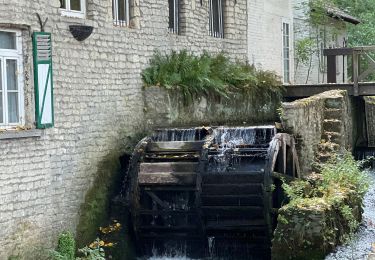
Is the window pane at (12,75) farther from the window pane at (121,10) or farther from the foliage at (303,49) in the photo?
the foliage at (303,49)

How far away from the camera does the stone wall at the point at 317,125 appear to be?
12422 mm

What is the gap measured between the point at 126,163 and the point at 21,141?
2592 millimetres

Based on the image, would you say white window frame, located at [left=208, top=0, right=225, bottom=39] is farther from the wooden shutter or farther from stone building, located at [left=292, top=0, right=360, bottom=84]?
the wooden shutter

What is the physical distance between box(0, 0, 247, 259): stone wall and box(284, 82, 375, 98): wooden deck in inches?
164

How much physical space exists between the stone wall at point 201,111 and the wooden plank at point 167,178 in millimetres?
2090

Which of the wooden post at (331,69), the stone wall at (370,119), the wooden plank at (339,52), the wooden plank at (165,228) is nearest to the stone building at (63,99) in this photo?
the wooden plank at (165,228)

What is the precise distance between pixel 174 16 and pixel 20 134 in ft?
19.4

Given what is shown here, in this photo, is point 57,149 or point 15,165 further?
point 57,149

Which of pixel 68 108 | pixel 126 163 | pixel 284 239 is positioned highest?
pixel 68 108

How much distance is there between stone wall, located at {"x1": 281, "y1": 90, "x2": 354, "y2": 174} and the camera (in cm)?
1242

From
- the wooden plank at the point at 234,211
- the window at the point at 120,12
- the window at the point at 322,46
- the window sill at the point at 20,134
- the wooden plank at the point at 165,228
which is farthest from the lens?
the window at the point at 322,46

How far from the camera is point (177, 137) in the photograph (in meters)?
12.7

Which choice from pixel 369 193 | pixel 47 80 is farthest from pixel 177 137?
pixel 369 193

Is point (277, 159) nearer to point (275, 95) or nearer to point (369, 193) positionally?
point (369, 193)
